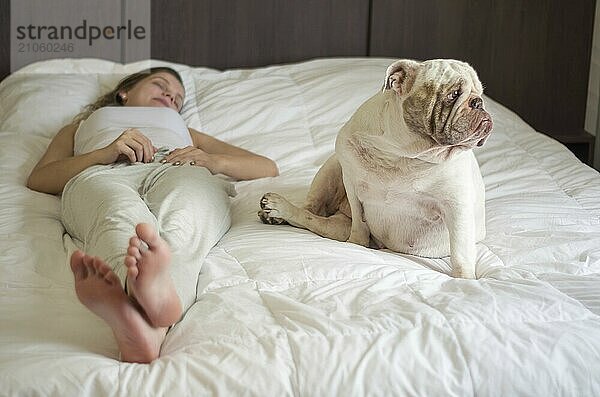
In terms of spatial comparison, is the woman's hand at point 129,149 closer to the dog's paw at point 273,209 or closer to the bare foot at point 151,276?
the dog's paw at point 273,209

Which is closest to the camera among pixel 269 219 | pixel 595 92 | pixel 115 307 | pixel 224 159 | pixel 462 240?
pixel 115 307

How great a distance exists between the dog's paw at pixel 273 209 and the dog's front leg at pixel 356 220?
15cm

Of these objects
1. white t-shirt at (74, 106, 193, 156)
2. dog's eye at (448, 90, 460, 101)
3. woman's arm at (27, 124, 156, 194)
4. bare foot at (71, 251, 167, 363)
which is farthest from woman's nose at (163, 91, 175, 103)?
bare foot at (71, 251, 167, 363)

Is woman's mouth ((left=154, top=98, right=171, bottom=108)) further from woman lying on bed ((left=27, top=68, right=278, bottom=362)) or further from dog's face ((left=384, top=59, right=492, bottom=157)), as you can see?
dog's face ((left=384, top=59, right=492, bottom=157))

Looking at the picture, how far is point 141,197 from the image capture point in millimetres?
1894

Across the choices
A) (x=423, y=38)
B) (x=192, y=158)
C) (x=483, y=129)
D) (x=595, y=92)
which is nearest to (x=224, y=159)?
(x=192, y=158)

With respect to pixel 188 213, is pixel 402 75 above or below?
above

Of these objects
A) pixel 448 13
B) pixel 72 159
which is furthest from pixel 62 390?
pixel 448 13

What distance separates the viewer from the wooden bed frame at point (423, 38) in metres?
3.12

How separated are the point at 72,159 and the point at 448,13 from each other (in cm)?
161

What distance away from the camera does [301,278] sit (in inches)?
64.7

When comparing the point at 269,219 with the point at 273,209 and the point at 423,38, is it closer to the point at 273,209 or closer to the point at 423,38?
the point at 273,209

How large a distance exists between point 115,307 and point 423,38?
7.00 ft

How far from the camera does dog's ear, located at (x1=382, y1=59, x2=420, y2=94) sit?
1.66 m
